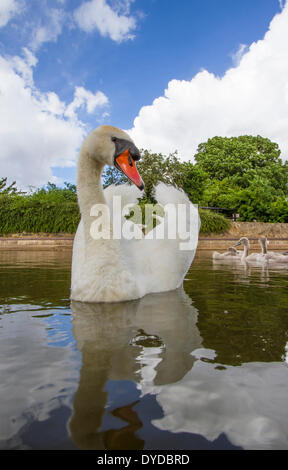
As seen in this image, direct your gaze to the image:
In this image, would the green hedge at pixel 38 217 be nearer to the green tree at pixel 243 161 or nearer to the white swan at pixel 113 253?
the green tree at pixel 243 161

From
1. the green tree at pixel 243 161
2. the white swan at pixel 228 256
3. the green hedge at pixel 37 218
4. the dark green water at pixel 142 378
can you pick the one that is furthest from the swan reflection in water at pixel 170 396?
the green tree at pixel 243 161

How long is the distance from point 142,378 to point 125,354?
0.33 metres

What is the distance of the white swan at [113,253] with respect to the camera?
3021 mm

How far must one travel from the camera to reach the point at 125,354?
6.07 ft

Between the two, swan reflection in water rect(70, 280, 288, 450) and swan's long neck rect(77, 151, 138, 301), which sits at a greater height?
swan's long neck rect(77, 151, 138, 301)

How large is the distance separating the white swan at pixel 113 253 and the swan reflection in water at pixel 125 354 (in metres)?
0.17

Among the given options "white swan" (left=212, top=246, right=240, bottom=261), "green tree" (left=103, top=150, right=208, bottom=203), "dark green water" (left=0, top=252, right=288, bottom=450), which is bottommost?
"dark green water" (left=0, top=252, right=288, bottom=450)

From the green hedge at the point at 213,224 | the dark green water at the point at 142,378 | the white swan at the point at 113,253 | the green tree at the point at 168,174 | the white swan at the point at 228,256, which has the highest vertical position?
the green tree at the point at 168,174

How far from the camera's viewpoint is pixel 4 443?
3.53 ft

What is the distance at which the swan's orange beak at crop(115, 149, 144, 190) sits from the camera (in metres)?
2.91

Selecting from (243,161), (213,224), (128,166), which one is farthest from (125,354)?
(243,161)

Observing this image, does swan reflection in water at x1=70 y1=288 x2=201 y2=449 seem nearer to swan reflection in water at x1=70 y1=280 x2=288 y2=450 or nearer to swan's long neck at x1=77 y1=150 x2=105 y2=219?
swan reflection in water at x1=70 y1=280 x2=288 y2=450

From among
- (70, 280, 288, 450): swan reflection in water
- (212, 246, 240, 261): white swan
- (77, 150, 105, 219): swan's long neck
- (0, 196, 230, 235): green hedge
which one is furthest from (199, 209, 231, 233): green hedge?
(70, 280, 288, 450): swan reflection in water
